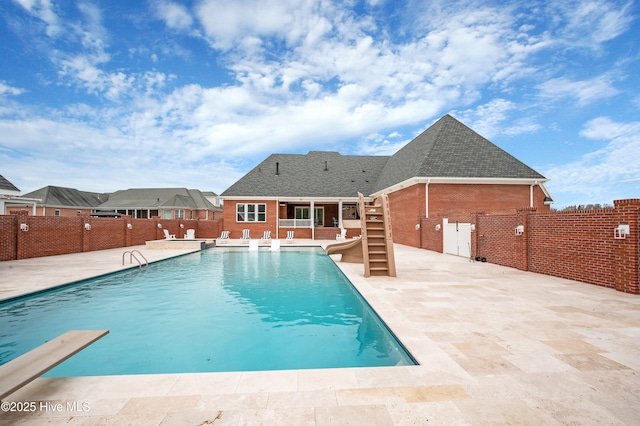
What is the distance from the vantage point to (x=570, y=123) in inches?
734

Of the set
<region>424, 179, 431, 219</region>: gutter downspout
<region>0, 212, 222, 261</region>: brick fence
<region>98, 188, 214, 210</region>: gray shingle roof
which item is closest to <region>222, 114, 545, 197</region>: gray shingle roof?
<region>424, 179, 431, 219</region>: gutter downspout

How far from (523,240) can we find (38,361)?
12209 millimetres

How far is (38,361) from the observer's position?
3.02m

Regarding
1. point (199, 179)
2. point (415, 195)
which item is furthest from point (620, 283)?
point (199, 179)

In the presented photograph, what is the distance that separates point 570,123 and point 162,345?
2468 centimetres

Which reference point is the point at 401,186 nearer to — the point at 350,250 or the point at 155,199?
the point at 350,250

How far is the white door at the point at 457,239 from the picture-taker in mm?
13445

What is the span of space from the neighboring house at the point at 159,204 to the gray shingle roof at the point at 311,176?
73.9 feet

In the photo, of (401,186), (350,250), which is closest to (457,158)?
(401,186)

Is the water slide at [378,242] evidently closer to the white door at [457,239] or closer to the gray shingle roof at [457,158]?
the white door at [457,239]

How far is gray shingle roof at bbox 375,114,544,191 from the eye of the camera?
18.2 m

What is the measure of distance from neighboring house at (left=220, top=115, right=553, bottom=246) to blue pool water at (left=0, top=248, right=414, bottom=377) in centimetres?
1098

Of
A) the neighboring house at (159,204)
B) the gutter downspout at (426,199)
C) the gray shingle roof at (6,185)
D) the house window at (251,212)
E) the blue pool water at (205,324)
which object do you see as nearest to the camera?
the blue pool water at (205,324)

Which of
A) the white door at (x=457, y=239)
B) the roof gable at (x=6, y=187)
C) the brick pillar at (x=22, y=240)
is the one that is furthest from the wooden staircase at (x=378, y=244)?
the roof gable at (x=6, y=187)
